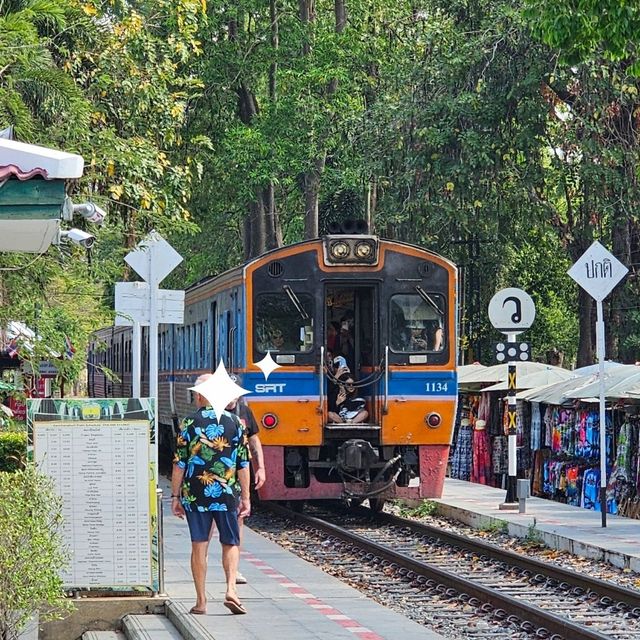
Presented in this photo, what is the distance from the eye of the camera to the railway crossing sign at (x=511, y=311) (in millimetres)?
19672

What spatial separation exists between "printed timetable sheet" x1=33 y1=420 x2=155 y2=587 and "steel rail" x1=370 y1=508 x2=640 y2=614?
408 cm

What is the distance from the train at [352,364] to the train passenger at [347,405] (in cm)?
8

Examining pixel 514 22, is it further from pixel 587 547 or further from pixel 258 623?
pixel 258 623

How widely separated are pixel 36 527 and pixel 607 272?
10754mm

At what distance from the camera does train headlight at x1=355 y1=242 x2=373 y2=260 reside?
752 inches

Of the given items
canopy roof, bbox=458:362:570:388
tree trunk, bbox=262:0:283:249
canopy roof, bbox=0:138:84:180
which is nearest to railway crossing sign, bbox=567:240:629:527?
canopy roof, bbox=458:362:570:388

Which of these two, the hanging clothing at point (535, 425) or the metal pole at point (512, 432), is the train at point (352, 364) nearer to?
the metal pole at point (512, 432)

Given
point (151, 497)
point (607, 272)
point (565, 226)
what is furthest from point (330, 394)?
point (565, 226)

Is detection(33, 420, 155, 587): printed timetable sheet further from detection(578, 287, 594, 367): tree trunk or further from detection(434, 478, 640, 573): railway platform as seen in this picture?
detection(578, 287, 594, 367): tree trunk

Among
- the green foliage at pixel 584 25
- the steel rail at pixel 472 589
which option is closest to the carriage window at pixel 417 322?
the steel rail at pixel 472 589

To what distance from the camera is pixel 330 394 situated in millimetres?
19422

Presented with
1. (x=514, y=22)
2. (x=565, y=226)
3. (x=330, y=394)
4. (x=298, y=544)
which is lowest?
(x=298, y=544)

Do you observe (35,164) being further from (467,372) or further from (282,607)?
(467,372)

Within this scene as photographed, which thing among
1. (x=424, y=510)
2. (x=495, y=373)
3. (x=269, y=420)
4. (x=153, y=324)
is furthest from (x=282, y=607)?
(x=495, y=373)
